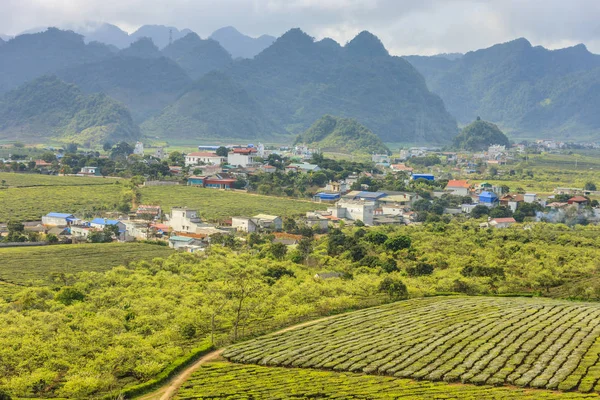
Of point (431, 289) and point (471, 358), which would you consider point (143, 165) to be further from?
point (471, 358)

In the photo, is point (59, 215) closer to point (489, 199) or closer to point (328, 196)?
point (328, 196)

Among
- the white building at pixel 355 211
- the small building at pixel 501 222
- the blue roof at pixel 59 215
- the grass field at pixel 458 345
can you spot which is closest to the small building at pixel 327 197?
the white building at pixel 355 211

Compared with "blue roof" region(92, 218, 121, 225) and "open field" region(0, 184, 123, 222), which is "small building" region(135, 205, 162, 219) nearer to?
"open field" region(0, 184, 123, 222)

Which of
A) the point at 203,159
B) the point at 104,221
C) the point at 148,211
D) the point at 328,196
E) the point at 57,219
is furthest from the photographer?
the point at 203,159

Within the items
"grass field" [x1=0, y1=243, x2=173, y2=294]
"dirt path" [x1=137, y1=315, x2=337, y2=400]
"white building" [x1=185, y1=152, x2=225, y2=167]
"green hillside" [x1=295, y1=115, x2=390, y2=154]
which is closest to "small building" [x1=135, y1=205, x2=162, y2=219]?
"grass field" [x1=0, y1=243, x2=173, y2=294]

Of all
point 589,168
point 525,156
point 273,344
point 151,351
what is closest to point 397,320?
point 273,344

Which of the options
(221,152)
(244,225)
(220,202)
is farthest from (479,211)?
(221,152)
